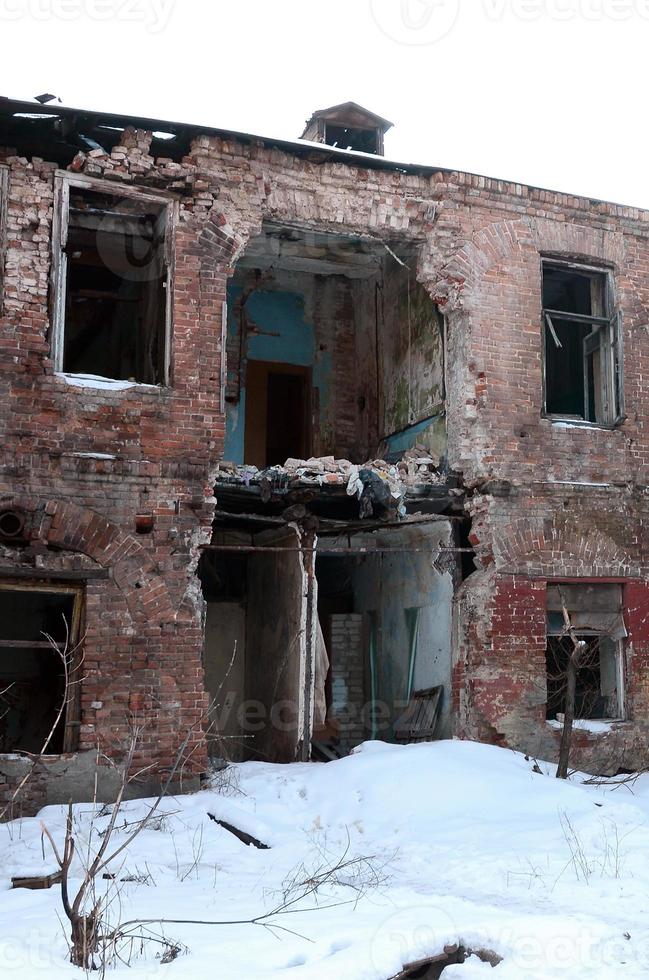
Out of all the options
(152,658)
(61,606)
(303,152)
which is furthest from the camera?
(61,606)

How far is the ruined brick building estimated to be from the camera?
8.88 metres

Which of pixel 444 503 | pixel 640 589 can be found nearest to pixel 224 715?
pixel 444 503

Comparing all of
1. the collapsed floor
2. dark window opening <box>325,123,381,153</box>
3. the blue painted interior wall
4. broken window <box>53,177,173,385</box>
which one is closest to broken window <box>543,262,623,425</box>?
the collapsed floor

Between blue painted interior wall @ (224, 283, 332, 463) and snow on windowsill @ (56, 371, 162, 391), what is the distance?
421 cm

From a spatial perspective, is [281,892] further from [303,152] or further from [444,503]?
[303,152]

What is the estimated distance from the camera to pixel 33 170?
29.9 ft

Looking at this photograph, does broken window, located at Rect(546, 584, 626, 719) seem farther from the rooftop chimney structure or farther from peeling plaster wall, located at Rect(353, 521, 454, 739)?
the rooftop chimney structure

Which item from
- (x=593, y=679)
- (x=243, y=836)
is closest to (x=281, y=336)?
(x=593, y=679)

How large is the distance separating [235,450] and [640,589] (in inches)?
218

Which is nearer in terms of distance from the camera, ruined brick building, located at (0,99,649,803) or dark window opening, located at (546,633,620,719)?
ruined brick building, located at (0,99,649,803)

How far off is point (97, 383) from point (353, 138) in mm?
5811

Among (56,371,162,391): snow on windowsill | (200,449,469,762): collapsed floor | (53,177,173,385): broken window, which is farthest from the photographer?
(200,449,469,762): collapsed floor

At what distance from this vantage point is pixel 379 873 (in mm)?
6695

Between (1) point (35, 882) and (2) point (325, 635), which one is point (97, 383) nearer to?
(1) point (35, 882)
